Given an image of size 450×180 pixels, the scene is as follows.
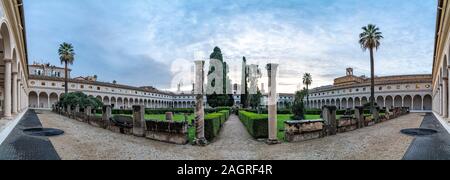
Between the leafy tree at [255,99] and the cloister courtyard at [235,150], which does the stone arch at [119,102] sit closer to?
the leafy tree at [255,99]

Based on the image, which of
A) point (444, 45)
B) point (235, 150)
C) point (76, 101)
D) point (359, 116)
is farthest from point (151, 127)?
point (76, 101)

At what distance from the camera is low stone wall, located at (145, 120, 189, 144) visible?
1212cm

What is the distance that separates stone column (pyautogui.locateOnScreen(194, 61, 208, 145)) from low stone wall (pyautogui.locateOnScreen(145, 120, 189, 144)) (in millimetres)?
514

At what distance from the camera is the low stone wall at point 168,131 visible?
39.8 feet

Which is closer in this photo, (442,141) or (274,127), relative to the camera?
(442,141)

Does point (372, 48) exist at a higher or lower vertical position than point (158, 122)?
higher

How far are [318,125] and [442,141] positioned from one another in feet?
15.2

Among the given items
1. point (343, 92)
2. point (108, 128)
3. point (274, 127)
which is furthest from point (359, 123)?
point (343, 92)

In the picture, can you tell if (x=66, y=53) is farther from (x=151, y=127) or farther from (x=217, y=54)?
(x=151, y=127)

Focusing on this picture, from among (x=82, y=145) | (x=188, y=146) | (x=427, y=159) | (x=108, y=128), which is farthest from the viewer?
(x=108, y=128)

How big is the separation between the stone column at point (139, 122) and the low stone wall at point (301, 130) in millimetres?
6772

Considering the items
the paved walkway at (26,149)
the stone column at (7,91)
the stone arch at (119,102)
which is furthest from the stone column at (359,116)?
the stone arch at (119,102)

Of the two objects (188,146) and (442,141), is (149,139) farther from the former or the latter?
(442,141)

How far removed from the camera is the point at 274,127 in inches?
477
